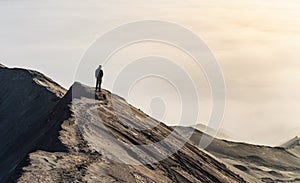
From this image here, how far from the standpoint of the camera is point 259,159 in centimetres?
11875

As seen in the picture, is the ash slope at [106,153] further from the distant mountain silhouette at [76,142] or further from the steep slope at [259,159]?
the steep slope at [259,159]

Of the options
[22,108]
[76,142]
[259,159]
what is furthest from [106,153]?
[259,159]

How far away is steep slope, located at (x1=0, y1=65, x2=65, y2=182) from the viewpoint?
2313 inches

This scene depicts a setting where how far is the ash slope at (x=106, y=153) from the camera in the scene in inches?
1278

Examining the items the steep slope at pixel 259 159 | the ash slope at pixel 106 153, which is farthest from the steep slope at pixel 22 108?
the steep slope at pixel 259 159

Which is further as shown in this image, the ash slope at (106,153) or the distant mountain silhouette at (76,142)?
the distant mountain silhouette at (76,142)

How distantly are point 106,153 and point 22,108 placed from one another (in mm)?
43782

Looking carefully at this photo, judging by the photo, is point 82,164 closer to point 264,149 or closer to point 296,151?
point 264,149

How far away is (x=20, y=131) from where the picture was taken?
2702 inches

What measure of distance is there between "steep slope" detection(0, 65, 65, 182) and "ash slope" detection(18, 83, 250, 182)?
5.93 metres

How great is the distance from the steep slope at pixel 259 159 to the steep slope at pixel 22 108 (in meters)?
36.5

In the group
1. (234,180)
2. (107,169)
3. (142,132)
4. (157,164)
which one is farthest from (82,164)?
(234,180)

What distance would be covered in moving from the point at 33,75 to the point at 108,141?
53.0 m

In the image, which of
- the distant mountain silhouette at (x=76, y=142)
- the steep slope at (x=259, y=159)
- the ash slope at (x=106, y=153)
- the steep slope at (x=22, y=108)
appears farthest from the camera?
the steep slope at (x=259, y=159)
